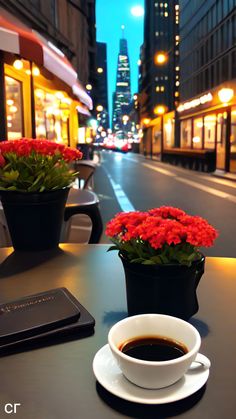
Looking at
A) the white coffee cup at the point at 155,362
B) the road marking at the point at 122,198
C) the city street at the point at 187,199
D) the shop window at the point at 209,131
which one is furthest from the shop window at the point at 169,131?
the white coffee cup at the point at 155,362

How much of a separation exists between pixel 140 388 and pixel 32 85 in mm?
5781

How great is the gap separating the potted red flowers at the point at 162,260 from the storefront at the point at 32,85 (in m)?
3.41

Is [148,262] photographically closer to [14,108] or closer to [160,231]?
[160,231]

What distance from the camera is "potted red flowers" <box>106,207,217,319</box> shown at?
1075 millimetres

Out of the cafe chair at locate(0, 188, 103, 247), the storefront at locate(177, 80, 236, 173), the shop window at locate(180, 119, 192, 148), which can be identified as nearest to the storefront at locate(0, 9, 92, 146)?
the cafe chair at locate(0, 188, 103, 247)

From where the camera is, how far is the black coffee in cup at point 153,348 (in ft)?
2.95

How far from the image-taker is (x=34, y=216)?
5.89ft

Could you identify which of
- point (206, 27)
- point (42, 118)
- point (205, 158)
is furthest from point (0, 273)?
point (206, 27)

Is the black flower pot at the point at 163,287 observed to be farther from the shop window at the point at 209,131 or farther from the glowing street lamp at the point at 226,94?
the shop window at the point at 209,131

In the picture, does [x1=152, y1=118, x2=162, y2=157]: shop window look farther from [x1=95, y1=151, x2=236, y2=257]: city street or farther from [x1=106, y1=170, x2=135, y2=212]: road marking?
[x1=106, y1=170, x2=135, y2=212]: road marking

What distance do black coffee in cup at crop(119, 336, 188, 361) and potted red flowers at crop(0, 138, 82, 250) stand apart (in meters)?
0.96

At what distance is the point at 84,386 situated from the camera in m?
0.87

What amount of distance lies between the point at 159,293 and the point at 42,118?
33.7 ft

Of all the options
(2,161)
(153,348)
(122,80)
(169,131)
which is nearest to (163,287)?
(153,348)
